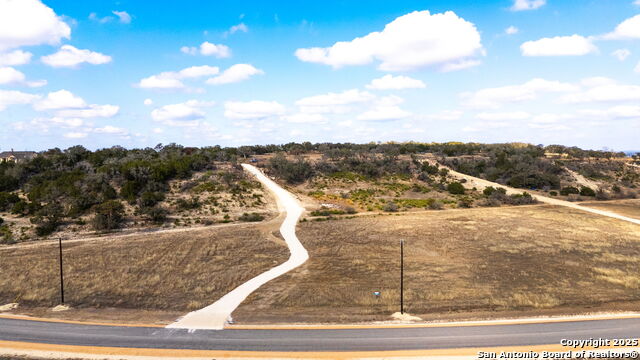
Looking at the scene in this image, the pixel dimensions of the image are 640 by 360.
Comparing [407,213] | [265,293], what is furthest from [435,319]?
[407,213]

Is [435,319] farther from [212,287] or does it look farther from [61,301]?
[61,301]

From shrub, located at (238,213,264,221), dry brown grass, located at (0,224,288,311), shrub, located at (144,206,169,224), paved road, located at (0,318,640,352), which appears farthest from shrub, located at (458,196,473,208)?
shrub, located at (144,206,169,224)

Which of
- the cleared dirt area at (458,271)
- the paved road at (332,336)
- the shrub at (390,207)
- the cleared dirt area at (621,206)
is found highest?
the shrub at (390,207)

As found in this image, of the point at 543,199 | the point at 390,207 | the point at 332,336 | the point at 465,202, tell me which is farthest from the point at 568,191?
the point at 332,336

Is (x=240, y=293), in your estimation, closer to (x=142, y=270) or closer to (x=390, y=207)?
(x=142, y=270)

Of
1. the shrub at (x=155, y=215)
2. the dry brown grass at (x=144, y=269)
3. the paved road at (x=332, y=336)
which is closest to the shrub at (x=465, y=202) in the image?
the dry brown grass at (x=144, y=269)

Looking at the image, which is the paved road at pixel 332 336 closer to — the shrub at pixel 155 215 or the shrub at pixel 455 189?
the shrub at pixel 155 215
